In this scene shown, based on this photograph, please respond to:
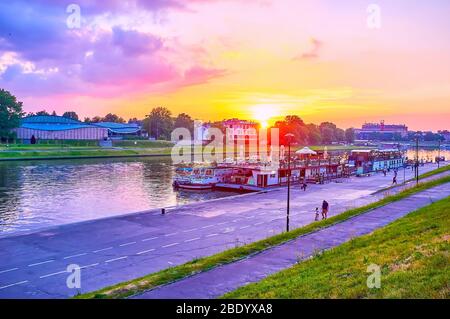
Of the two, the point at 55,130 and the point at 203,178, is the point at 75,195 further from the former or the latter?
the point at 55,130

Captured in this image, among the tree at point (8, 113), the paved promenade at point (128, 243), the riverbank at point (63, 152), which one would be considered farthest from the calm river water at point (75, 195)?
the tree at point (8, 113)

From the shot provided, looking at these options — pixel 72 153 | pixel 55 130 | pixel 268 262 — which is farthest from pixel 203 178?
pixel 55 130

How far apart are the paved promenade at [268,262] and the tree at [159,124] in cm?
16832

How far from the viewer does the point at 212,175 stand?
216 ft

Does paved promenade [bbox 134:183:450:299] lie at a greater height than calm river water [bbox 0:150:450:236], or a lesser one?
greater

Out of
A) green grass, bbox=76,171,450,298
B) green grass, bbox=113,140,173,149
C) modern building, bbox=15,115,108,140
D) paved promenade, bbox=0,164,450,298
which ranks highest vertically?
modern building, bbox=15,115,108,140

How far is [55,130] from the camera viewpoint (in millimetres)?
150000

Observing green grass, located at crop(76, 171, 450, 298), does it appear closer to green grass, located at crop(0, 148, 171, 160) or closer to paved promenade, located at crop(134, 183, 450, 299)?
paved promenade, located at crop(134, 183, 450, 299)

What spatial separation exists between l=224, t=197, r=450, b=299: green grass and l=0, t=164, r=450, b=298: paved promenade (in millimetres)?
8460

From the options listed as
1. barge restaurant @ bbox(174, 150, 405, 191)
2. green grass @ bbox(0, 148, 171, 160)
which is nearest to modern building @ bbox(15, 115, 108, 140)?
green grass @ bbox(0, 148, 171, 160)

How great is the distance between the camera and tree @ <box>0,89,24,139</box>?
122m
